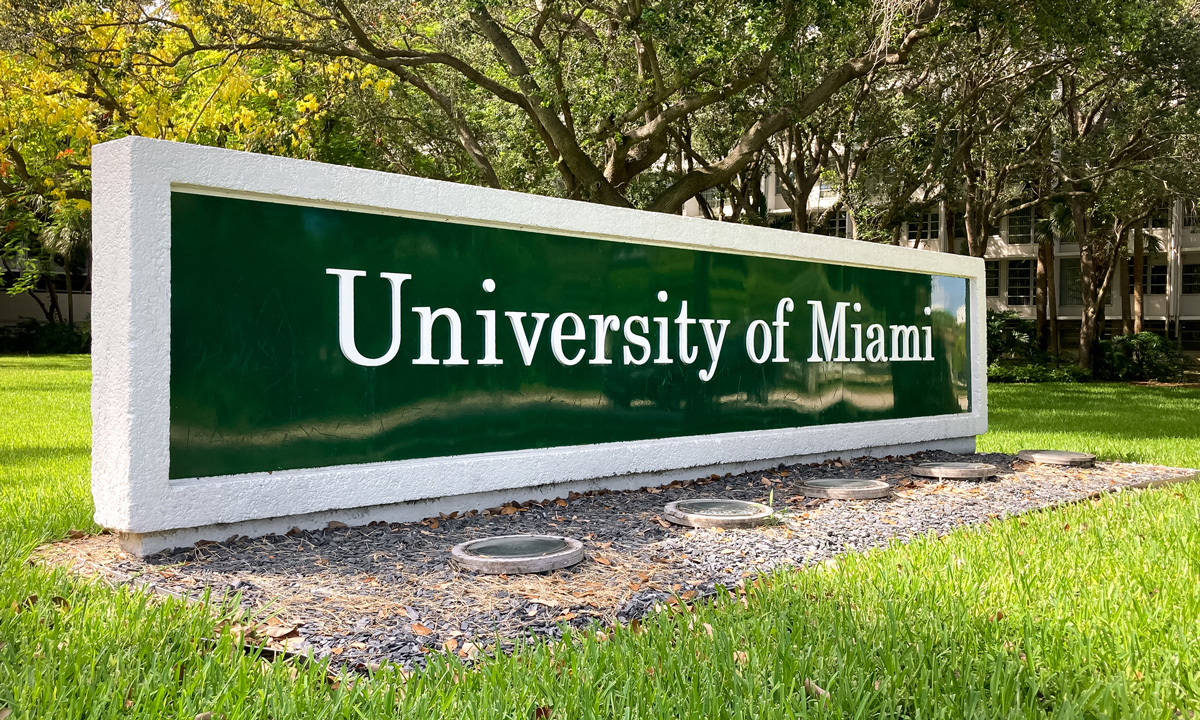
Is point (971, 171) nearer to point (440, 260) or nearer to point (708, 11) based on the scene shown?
point (708, 11)

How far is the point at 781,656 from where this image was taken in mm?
3162

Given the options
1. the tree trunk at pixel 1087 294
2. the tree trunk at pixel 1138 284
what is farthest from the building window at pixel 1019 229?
the tree trunk at pixel 1087 294

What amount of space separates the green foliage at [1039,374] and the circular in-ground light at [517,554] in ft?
84.4

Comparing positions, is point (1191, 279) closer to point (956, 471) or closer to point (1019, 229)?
point (1019, 229)

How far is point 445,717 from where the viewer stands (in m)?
2.76

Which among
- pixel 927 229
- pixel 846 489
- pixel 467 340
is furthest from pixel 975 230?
pixel 467 340

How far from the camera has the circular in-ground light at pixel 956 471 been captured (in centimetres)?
769

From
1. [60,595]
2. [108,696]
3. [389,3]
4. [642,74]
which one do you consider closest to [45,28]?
[389,3]

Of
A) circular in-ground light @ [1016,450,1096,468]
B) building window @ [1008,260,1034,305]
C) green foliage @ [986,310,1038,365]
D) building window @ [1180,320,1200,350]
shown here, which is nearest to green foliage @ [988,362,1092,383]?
green foliage @ [986,310,1038,365]

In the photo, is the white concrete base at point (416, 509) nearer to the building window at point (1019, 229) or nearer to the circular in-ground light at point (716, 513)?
the circular in-ground light at point (716, 513)

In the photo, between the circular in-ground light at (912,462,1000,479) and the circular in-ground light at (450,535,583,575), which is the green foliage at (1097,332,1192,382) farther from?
the circular in-ground light at (450,535,583,575)

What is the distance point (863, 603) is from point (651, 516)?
2178 mm

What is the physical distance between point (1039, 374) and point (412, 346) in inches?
1041

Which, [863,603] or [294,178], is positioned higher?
[294,178]
